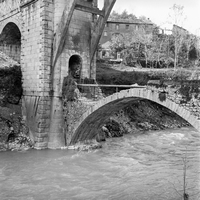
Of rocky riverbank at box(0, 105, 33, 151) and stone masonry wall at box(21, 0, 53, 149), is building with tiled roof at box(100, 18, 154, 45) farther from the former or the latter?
rocky riverbank at box(0, 105, 33, 151)

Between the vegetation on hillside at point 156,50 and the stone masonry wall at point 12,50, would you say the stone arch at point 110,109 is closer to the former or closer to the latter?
the stone masonry wall at point 12,50

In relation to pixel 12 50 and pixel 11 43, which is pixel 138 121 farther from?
pixel 11 43

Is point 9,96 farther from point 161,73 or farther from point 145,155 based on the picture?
point 161,73

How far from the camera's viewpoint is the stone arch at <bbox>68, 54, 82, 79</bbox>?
542 inches

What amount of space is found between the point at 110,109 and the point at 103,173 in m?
3.18

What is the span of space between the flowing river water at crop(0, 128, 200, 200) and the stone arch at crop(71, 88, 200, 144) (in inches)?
39.3

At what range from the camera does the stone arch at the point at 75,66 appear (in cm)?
1376

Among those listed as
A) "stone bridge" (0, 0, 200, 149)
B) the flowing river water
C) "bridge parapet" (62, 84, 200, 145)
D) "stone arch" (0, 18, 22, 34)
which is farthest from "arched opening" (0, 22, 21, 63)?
the flowing river water

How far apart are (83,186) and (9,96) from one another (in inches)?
287

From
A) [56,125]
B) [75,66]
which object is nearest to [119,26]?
[75,66]

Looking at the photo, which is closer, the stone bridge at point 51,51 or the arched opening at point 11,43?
the stone bridge at point 51,51

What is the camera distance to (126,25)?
39406 mm

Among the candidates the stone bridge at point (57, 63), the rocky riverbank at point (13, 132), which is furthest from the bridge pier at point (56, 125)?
the rocky riverbank at point (13, 132)

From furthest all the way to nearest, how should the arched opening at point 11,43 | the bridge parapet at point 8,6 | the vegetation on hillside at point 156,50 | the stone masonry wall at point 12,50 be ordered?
the vegetation on hillside at point 156,50 → the stone masonry wall at point 12,50 → the arched opening at point 11,43 → the bridge parapet at point 8,6
